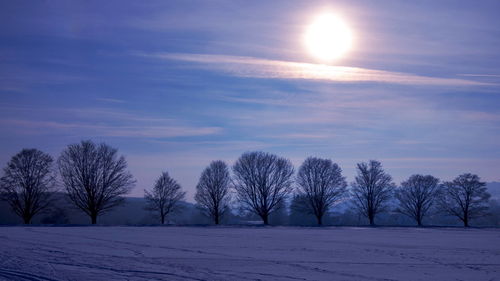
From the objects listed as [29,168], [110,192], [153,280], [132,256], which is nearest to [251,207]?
[110,192]

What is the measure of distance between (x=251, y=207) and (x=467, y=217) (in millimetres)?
34890

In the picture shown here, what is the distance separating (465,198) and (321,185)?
23.3 m

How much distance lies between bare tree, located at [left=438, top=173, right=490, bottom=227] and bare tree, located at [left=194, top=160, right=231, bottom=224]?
36.3m

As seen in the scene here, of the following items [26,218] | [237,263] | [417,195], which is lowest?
[237,263]

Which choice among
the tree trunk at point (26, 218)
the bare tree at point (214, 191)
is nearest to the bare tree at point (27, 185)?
the tree trunk at point (26, 218)

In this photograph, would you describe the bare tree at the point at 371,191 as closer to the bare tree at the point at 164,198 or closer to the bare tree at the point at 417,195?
the bare tree at the point at 417,195

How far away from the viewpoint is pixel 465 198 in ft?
237

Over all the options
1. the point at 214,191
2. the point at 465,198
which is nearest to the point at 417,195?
the point at 465,198

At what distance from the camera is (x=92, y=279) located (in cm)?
1459

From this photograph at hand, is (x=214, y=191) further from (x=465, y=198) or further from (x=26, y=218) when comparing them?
(x=465, y=198)

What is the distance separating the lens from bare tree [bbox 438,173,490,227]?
234ft

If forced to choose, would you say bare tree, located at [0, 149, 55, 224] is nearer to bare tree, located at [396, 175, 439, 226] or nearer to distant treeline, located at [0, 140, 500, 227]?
distant treeline, located at [0, 140, 500, 227]

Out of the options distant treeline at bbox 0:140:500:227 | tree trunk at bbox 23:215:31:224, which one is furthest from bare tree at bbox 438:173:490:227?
tree trunk at bbox 23:215:31:224

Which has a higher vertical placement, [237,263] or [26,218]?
[26,218]
